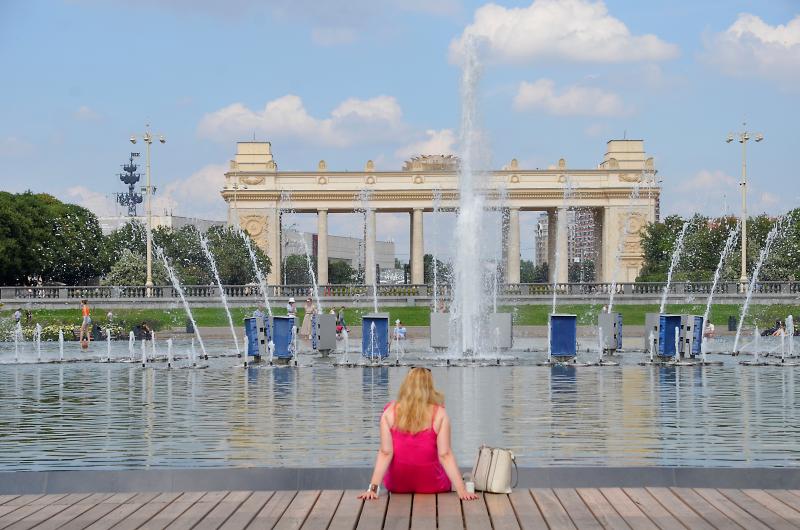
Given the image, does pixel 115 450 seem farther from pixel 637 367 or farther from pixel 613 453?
pixel 637 367

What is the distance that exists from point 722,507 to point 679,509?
309 mm

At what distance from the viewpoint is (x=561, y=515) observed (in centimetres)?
850

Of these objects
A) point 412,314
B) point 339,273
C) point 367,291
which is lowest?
point 412,314

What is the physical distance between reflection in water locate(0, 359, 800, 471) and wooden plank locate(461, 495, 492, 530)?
281 cm

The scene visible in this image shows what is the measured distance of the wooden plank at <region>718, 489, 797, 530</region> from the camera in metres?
8.20

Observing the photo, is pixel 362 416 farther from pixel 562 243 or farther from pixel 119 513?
pixel 562 243

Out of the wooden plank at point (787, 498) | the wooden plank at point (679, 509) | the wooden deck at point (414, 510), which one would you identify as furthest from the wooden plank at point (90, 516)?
the wooden plank at point (787, 498)

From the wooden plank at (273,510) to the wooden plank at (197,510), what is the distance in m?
0.37

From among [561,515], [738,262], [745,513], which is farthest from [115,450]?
[738,262]

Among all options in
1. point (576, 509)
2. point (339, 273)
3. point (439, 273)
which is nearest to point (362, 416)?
point (576, 509)

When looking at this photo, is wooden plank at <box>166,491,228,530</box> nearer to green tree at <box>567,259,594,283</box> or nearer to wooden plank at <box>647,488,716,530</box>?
wooden plank at <box>647,488,716,530</box>

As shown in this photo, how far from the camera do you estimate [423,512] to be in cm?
855

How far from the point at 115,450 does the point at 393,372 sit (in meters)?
12.8

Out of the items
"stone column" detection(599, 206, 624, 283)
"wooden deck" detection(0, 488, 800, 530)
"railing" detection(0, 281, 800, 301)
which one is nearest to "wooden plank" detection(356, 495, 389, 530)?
"wooden deck" detection(0, 488, 800, 530)
